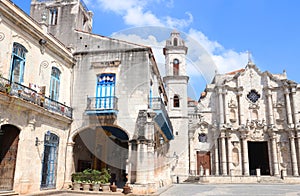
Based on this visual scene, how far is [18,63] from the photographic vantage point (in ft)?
36.7

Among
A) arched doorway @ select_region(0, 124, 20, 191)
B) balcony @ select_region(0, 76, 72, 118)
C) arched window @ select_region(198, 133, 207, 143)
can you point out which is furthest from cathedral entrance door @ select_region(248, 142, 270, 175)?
arched doorway @ select_region(0, 124, 20, 191)

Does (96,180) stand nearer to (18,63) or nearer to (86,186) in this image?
(86,186)

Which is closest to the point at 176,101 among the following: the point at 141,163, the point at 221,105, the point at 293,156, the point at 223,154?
the point at 221,105

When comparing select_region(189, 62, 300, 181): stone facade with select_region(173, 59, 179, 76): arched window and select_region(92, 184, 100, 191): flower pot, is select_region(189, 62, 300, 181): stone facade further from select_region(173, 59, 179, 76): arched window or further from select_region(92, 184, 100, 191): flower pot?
select_region(92, 184, 100, 191): flower pot

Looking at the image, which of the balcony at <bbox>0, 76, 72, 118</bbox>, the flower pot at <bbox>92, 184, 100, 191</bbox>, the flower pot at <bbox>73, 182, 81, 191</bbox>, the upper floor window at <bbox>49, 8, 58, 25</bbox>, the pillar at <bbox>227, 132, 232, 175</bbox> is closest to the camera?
the balcony at <bbox>0, 76, 72, 118</bbox>

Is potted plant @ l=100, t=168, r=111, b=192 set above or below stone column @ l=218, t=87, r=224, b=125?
below

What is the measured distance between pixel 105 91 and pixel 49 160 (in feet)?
14.3

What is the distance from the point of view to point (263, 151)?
3058 centimetres

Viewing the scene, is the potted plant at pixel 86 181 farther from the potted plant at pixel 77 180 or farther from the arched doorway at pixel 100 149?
the arched doorway at pixel 100 149

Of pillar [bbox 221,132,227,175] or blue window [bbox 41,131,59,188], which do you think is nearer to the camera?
blue window [bbox 41,131,59,188]

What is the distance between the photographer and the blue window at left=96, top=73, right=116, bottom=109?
1376cm

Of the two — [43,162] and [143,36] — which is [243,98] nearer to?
[143,36]

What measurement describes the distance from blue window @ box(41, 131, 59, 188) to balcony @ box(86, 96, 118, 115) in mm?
2160

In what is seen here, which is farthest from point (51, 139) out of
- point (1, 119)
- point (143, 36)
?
point (143, 36)
